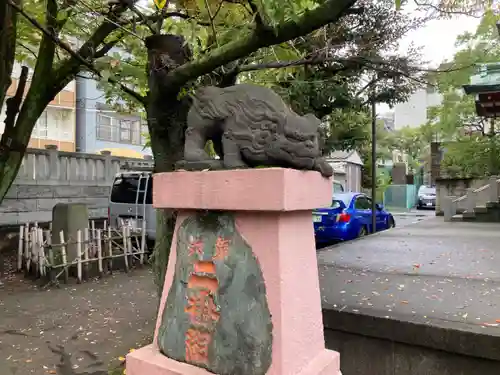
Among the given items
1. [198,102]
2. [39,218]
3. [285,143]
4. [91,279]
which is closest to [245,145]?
[285,143]

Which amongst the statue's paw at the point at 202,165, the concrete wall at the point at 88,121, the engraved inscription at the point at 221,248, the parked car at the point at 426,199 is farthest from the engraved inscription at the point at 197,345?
the parked car at the point at 426,199

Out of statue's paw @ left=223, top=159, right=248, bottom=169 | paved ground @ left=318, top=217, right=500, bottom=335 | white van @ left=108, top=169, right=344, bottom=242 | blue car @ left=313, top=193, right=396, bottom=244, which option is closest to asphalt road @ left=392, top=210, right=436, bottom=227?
blue car @ left=313, top=193, right=396, bottom=244

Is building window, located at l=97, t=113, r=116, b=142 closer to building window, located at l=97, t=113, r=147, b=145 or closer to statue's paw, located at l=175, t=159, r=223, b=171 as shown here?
building window, located at l=97, t=113, r=147, b=145

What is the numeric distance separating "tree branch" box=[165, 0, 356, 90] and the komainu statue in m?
0.37

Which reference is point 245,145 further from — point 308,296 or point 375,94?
point 375,94

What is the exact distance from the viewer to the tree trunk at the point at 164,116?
3168 millimetres

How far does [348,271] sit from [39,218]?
8450 millimetres

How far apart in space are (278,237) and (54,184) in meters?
10.8

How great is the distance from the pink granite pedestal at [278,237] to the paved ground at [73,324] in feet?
8.70

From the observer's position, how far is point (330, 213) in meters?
10.6

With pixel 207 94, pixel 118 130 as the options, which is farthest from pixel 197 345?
pixel 118 130

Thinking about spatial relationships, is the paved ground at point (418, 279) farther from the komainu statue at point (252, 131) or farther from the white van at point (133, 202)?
the white van at point (133, 202)

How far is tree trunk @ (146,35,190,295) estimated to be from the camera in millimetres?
3168

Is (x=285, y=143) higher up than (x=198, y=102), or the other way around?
(x=198, y=102)
